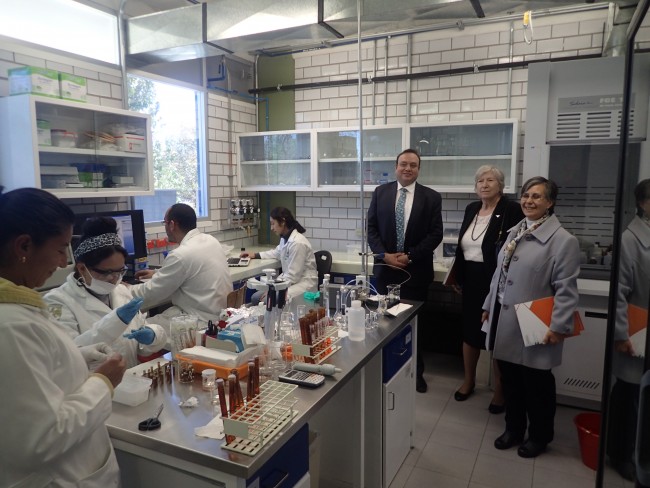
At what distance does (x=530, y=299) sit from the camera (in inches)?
102

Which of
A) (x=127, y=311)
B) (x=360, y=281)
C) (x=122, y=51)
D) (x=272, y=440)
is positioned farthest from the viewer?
(x=122, y=51)

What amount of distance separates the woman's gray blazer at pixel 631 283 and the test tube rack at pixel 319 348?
1.03m

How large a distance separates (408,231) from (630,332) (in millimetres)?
2328

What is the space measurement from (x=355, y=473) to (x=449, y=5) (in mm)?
2645

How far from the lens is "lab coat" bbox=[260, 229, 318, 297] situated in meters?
3.75

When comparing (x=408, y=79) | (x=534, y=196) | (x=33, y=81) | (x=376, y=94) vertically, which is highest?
(x=408, y=79)

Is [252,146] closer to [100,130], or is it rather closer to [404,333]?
[100,130]

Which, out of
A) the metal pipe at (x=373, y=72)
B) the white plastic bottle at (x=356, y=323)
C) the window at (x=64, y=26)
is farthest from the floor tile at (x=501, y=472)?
the window at (x=64, y=26)

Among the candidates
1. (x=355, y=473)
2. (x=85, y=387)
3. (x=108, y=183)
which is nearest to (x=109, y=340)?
(x=85, y=387)

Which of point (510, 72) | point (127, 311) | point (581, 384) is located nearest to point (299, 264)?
point (127, 311)

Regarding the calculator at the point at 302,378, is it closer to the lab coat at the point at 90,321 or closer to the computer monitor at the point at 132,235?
the lab coat at the point at 90,321

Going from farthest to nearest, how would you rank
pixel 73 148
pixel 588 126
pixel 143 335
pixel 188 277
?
pixel 588 126
pixel 73 148
pixel 188 277
pixel 143 335

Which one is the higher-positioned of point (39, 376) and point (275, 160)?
point (275, 160)

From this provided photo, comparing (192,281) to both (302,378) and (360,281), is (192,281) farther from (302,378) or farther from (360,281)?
(302,378)
